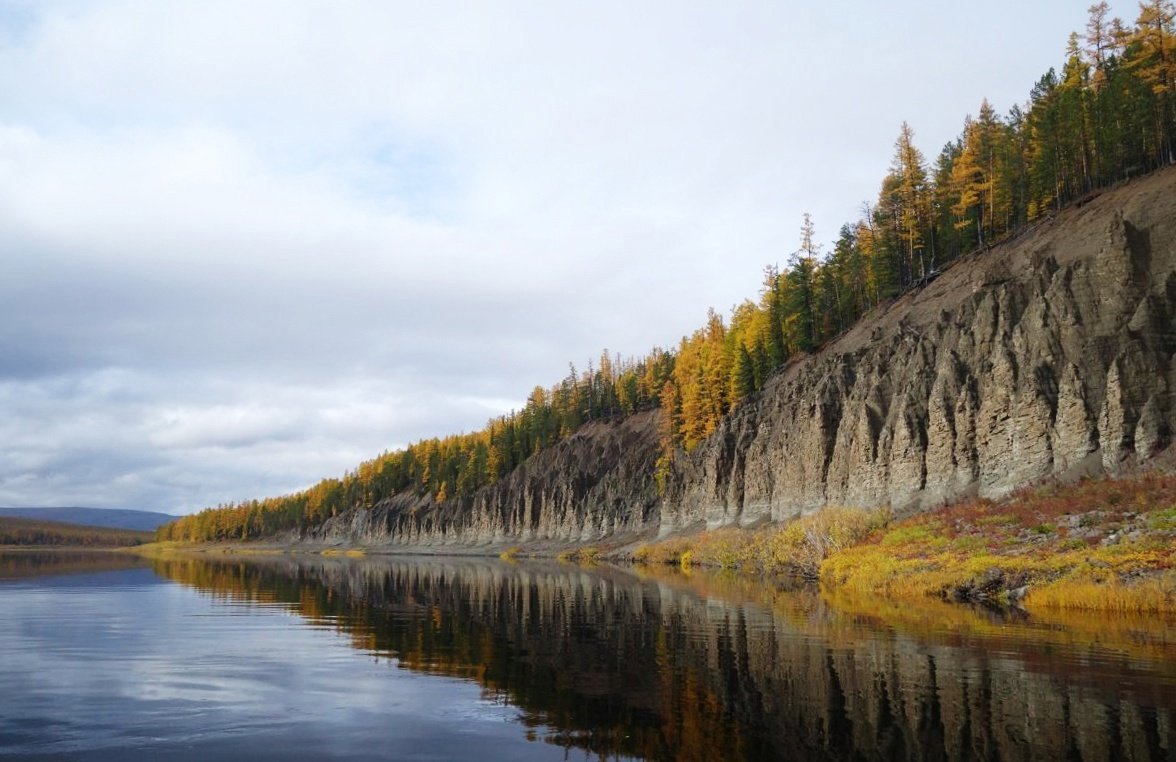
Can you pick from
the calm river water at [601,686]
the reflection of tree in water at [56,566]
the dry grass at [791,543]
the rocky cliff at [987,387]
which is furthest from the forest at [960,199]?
the reflection of tree in water at [56,566]

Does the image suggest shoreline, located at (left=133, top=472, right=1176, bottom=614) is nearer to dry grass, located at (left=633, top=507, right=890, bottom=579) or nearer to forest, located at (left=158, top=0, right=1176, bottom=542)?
dry grass, located at (left=633, top=507, right=890, bottom=579)

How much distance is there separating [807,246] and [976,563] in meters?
65.0

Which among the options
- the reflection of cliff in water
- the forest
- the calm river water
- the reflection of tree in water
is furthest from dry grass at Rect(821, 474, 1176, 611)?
the reflection of tree in water

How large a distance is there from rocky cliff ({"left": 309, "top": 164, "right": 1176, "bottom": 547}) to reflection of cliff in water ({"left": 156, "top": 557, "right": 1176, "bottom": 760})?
78.0ft

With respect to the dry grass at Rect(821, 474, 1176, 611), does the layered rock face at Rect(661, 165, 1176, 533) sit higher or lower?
higher

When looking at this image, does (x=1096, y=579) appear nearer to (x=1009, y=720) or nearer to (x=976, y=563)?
(x=976, y=563)

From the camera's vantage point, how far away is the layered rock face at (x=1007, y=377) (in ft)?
141

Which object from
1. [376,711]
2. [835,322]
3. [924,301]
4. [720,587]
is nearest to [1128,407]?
[720,587]

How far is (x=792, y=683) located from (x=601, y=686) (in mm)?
4206

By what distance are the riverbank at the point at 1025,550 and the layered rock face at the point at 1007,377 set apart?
14.2 ft

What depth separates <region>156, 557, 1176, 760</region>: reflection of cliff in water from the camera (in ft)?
40.0

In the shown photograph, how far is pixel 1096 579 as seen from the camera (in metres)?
28.0

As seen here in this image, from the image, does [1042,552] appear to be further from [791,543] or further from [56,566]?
[56,566]

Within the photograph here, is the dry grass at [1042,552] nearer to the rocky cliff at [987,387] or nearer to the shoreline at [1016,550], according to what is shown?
the shoreline at [1016,550]
